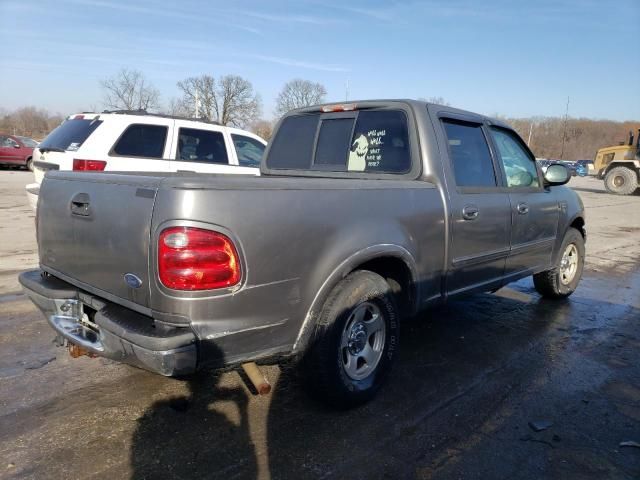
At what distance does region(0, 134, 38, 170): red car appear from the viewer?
21078mm

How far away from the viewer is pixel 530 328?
4562 millimetres

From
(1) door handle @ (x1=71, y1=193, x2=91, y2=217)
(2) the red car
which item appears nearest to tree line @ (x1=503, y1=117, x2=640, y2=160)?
(2) the red car

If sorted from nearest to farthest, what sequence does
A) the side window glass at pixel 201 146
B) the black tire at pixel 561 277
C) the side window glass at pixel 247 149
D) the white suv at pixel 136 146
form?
the black tire at pixel 561 277 → the white suv at pixel 136 146 → the side window glass at pixel 201 146 → the side window glass at pixel 247 149

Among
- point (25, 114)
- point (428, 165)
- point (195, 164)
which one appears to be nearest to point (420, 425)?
point (428, 165)

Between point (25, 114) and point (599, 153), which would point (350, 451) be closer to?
point (599, 153)

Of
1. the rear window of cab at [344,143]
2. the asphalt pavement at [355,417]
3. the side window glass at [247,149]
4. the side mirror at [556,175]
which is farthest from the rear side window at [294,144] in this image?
the side window glass at [247,149]

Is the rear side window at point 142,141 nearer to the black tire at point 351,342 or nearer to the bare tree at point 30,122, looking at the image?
the black tire at point 351,342

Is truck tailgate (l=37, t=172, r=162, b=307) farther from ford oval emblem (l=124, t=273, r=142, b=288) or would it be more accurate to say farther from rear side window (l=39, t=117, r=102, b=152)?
rear side window (l=39, t=117, r=102, b=152)

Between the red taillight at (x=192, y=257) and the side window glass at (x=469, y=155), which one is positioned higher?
the side window glass at (x=469, y=155)

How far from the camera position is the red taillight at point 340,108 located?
13.0 feet

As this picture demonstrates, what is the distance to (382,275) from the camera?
128 inches

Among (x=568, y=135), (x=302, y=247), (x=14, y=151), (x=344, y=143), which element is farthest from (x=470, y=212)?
(x=568, y=135)

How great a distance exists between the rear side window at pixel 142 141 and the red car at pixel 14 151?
1758cm

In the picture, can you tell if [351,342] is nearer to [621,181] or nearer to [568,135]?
[621,181]
